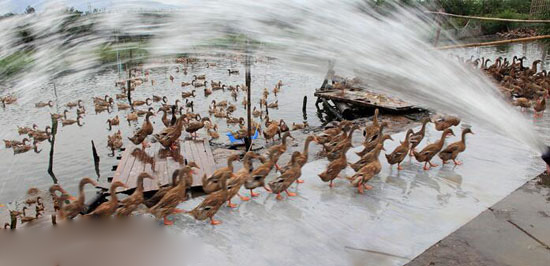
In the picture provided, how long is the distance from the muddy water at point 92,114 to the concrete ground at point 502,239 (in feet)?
34.4

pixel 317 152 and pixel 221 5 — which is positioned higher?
pixel 221 5

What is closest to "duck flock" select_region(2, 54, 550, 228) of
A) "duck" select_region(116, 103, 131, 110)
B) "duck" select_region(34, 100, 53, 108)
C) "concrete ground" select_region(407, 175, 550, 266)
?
"concrete ground" select_region(407, 175, 550, 266)

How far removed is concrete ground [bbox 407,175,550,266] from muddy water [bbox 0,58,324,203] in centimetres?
1047

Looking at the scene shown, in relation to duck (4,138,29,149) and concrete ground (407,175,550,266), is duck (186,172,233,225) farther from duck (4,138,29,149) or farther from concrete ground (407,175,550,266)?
duck (4,138,29,149)

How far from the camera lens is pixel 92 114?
2264 cm

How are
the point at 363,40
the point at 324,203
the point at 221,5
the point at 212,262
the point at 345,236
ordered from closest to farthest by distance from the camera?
the point at 212,262, the point at 345,236, the point at 324,203, the point at 221,5, the point at 363,40

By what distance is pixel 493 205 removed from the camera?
6777 mm

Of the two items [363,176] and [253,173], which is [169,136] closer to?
[253,173]

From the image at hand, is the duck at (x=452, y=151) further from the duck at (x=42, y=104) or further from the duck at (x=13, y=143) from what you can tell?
the duck at (x=42, y=104)

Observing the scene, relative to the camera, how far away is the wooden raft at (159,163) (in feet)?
29.9

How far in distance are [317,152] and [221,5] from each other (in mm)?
5027

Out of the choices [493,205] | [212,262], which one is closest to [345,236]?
[212,262]

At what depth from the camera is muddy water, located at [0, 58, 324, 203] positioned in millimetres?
14894

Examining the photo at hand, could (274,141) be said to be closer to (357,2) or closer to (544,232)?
(357,2)
